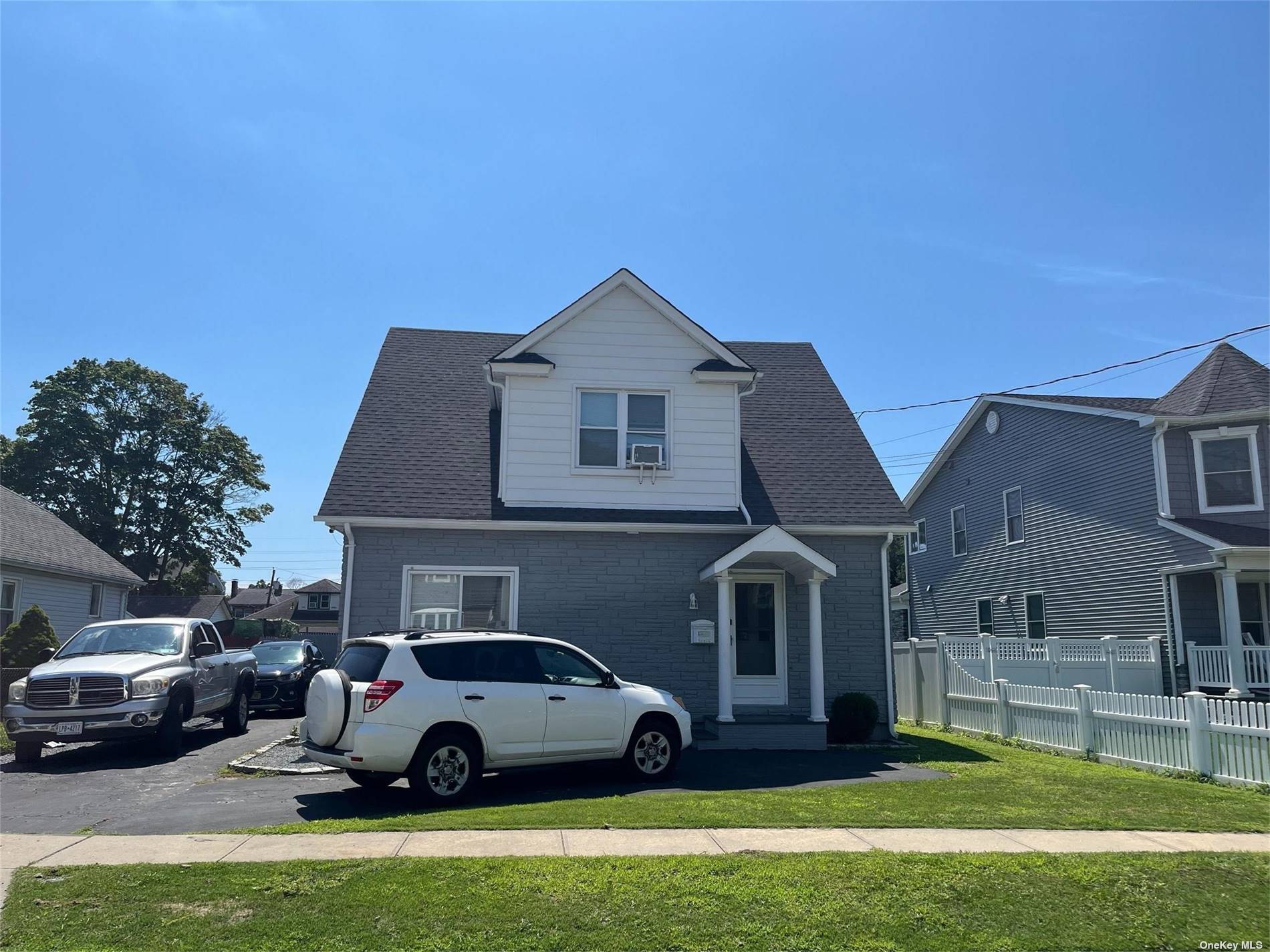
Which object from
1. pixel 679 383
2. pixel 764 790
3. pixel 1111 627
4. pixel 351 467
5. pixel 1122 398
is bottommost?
pixel 764 790

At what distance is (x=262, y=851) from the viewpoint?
6.69 metres

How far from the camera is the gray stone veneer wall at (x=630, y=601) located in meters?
14.1

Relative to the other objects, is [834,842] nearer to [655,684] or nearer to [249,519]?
[655,684]

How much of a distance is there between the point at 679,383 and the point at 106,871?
11276 millimetres

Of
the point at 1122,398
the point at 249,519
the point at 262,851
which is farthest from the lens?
the point at 249,519

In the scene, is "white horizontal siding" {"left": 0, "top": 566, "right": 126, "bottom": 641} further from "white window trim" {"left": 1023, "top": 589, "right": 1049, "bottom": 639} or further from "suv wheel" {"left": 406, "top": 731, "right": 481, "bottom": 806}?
"white window trim" {"left": 1023, "top": 589, "right": 1049, "bottom": 639}

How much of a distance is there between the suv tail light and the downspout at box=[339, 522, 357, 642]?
5029 mm

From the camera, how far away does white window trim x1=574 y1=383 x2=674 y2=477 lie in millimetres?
15070

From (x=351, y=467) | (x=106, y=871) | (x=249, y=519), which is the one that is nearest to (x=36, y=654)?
(x=351, y=467)

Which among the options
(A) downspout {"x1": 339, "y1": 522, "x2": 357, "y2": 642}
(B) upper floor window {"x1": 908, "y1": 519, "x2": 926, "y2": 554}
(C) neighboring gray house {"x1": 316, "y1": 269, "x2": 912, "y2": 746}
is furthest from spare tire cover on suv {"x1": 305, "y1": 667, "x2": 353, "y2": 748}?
(B) upper floor window {"x1": 908, "y1": 519, "x2": 926, "y2": 554}

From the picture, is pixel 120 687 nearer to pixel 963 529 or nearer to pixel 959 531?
pixel 963 529

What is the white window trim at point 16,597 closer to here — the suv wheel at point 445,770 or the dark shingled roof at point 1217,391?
the suv wheel at point 445,770

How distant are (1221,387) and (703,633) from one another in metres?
14.6

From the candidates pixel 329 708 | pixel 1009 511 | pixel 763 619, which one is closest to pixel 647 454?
pixel 763 619
